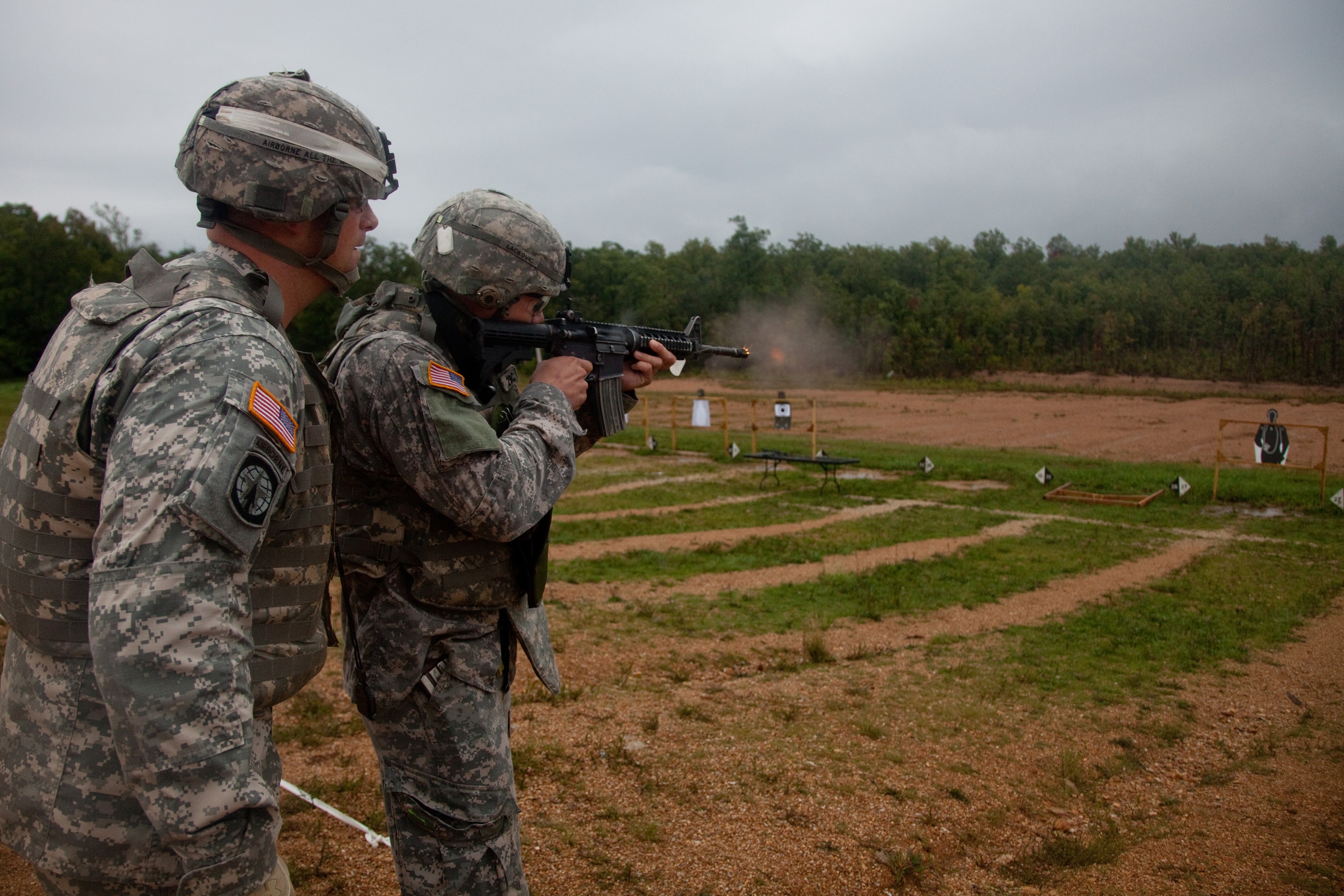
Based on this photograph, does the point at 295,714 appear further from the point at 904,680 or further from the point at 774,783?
the point at 904,680

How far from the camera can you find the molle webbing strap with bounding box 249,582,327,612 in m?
1.60

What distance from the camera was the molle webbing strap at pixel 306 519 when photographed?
1.60 meters

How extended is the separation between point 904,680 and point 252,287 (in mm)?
5260

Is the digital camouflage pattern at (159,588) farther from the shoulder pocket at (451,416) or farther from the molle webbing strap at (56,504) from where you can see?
the shoulder pocket at (451,416)

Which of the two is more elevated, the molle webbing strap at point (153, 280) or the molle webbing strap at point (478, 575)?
the molle webbing strap at point (153, 280)

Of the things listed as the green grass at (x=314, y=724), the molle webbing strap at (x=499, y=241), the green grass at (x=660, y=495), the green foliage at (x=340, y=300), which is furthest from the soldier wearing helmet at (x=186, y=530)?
the green foliage at (x=340, y=300)

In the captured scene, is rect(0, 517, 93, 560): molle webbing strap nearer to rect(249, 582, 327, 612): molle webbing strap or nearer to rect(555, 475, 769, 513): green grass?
rect(249, 582, 327, 612): molle webbing strap

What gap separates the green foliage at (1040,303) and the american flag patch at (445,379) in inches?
1443

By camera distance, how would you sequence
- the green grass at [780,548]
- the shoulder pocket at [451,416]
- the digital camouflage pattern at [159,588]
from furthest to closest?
1. the green grass at [780,548]
2. the shoulder pocket at [451,416]
3. the digital camouflage pattern at [159,588]

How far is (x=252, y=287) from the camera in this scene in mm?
1658

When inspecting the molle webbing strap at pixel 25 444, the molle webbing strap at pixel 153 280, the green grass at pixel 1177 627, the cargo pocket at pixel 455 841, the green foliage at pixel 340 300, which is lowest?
the green grass at pixel 1177 627

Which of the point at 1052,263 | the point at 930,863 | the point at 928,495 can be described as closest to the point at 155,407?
the point at 930,863

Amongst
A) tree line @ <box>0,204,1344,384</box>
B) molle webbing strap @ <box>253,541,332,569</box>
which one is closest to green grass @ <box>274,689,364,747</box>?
molle webbing strap @ <box>253,541,332,569</box>

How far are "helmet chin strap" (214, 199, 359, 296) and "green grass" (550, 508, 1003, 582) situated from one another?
7.33m
